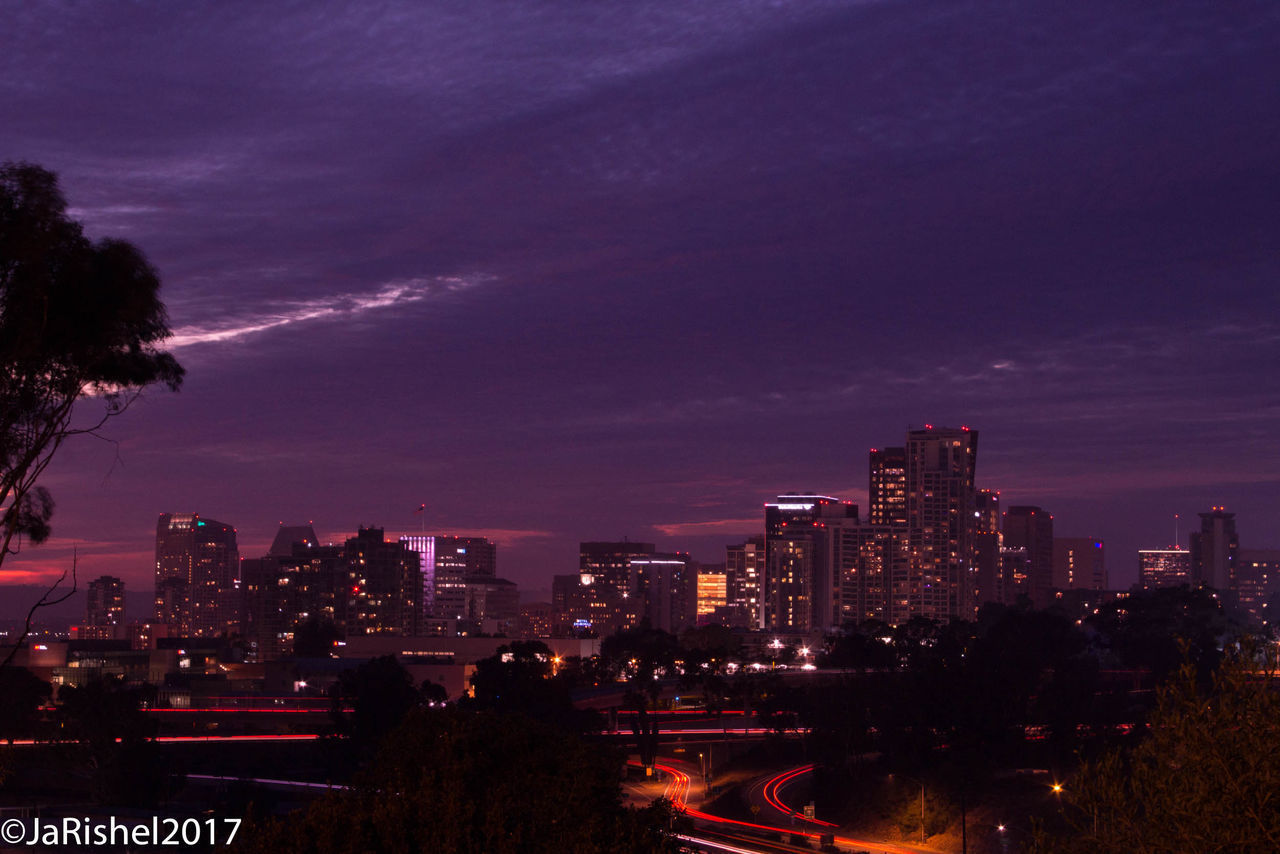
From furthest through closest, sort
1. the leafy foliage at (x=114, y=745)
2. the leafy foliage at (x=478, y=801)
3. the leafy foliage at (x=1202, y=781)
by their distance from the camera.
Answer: the leafy foliage at (x=114, y=745), the leafy foliage at (x=478, y=801), the leafy foliage at (x=1202, y=781)

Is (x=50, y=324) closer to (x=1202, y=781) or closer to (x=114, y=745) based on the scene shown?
(x=1202, y=781)

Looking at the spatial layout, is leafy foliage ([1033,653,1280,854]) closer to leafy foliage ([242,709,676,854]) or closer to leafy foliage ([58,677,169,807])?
leafy foliage ([242,709,676,854])

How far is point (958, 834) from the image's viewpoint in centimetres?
6594

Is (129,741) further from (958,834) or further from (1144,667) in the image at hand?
(1144,667)

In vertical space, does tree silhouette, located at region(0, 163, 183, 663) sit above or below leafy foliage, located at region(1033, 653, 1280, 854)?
above

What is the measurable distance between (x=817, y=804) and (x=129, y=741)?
39293mm

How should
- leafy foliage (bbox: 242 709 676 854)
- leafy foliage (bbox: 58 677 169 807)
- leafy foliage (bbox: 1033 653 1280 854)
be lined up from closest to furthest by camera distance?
leafy foliage (bbox: 1033 653 1280 854) → leafy foliage (bbox: 242 709 676 854) → leafy foliage (bbox: 58 677 169 807)

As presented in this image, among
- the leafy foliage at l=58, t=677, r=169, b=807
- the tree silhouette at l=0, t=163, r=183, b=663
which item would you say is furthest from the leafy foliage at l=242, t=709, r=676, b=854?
the leafy foliage at l=58, t=677, r=169, b=807

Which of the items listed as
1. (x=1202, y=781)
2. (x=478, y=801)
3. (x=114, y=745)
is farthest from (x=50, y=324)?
(x=114, y=745)

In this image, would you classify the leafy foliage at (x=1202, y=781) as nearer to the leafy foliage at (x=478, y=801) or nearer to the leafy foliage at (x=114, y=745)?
the leafy foliage at (x=478, y=801)

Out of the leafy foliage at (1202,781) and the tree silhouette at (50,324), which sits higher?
the tree silhouette at (50,324)

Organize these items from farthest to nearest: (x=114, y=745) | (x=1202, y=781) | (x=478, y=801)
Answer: (x=114, y=745)
(x=478, y=801)
(x=1202, y=781)

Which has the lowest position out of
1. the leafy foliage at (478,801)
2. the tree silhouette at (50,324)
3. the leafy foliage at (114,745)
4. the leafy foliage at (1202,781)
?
the leafy foliage at (114,745)

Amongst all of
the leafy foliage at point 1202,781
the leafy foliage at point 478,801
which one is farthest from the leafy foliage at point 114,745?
the leafy foliage at point 1202,781
